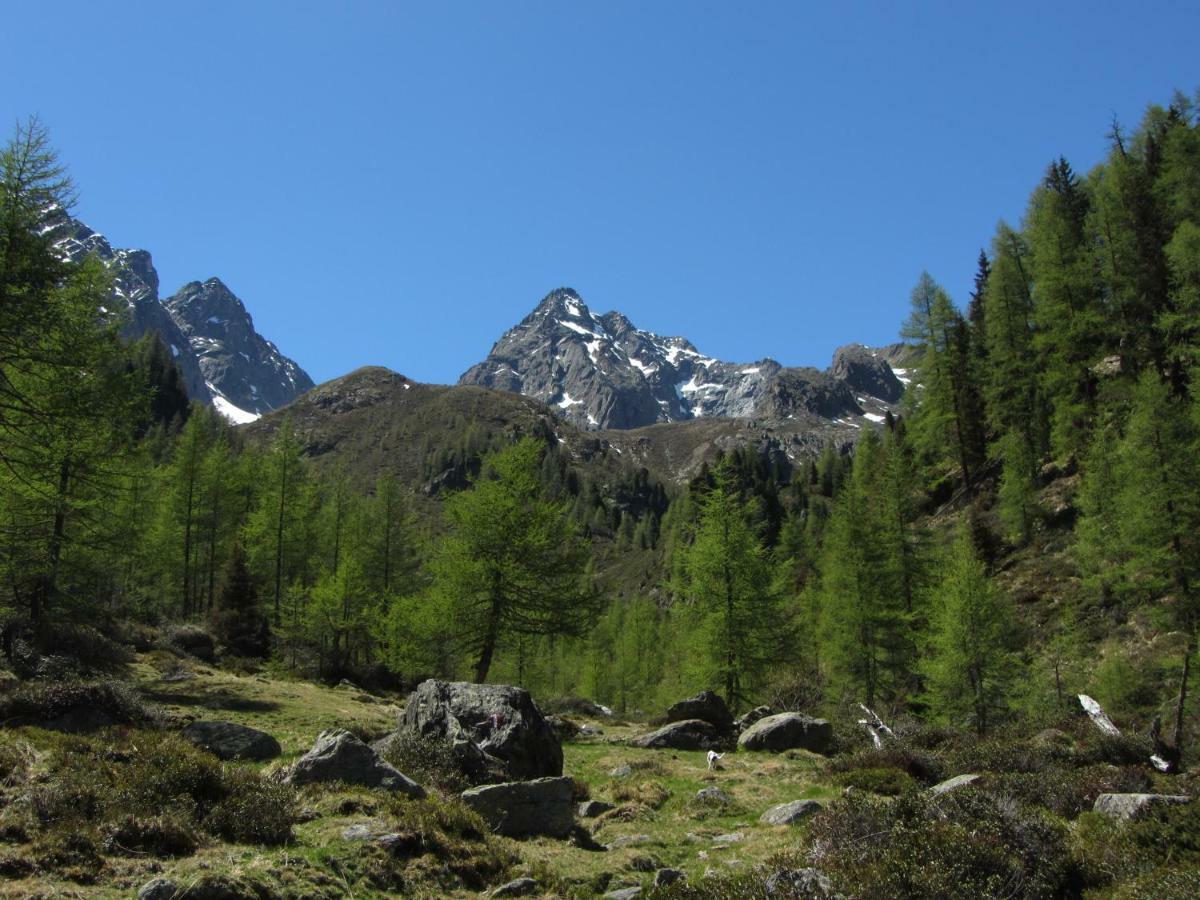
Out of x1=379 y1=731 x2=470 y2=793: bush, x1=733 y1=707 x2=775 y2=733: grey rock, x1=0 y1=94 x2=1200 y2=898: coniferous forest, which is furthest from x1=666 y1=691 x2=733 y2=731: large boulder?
x1=379 y1=731 x2=470 y2=793: bush

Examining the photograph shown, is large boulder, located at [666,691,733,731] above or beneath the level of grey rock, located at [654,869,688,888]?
above

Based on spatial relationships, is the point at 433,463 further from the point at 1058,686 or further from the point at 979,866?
the point at 979,866

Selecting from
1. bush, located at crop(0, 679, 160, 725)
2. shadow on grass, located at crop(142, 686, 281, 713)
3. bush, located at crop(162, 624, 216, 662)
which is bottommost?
shadow on grass, located at crop(142, 686, 281, 713)

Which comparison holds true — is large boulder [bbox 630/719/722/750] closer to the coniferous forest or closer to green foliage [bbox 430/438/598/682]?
the coniferous forest

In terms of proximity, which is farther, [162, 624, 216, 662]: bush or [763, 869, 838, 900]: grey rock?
[162, 624, 216, 662]: bush

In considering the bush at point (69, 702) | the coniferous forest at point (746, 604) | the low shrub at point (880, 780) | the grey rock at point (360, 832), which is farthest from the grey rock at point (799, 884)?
the bush at point (69, 702)

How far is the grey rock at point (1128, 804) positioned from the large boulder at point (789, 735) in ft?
36.0

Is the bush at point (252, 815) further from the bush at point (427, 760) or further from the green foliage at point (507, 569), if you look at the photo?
the green foliage at point (507, 569)

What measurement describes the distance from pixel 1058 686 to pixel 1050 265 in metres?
27.6

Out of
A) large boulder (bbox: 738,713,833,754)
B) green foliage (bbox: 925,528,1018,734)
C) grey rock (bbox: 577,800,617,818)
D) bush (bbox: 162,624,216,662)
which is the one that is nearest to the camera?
grey rock (bbox: 577,800,617,818)

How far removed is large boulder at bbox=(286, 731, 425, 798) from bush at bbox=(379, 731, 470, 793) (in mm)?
1313

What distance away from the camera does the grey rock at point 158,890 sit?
6254 millimetres

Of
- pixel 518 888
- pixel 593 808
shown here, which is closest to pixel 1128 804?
pixel 593 808

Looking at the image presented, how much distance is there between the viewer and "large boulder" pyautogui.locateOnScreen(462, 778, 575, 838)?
10.8 m
